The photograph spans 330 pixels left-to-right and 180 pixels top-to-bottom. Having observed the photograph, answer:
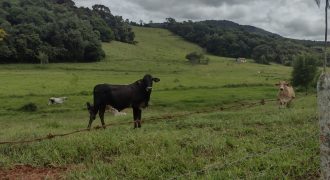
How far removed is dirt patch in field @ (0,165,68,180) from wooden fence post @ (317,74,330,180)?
12.7ft

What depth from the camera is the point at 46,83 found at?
5028 cm

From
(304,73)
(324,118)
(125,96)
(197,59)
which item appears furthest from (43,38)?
(324,118)

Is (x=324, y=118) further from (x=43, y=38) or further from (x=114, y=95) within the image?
(x=43, y=38)

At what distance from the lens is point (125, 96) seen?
15.9 m

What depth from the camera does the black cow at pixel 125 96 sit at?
51.1ft

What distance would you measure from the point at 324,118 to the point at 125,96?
1179 cm

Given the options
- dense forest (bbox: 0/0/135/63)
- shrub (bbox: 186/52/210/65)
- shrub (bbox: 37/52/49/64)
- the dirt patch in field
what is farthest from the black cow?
shrub (bbox: 186/52/210/65)

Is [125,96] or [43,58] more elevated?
[43,58]

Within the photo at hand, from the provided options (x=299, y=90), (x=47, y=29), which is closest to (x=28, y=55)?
(x=47, y=29)

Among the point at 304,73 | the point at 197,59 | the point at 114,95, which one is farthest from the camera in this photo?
the point at 197,59

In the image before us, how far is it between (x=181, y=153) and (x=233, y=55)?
12548cm

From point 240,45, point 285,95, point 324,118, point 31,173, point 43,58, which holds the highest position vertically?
point 240,45

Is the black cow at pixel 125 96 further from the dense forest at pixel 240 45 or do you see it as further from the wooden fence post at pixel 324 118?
the dense forest at pixel 240 45

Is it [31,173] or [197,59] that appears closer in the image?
[31,173]
